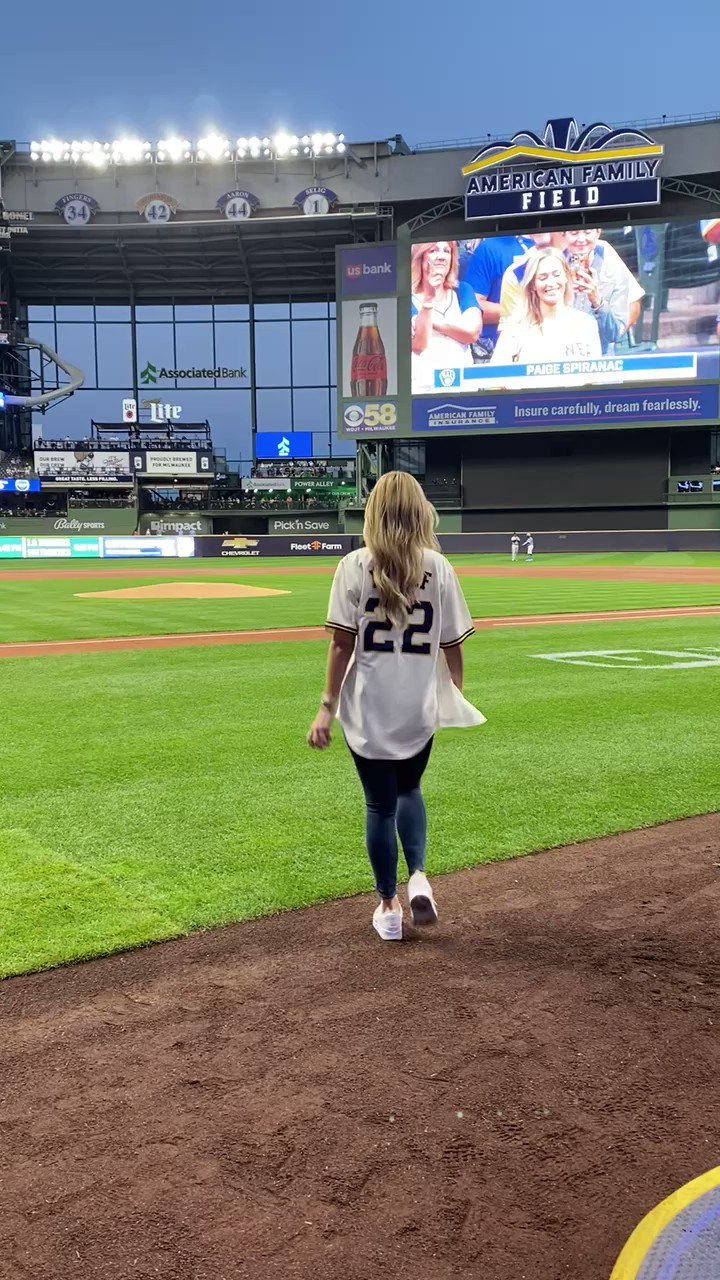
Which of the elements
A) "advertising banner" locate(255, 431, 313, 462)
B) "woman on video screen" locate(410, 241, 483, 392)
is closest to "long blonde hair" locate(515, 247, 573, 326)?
"woman on video screen" locate(410, 241, 483, 392)

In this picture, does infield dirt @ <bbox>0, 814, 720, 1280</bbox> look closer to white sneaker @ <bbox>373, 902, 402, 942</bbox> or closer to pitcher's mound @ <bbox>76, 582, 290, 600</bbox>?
white sneaker @ <bbox>373, 902, 402, 942</bbox>

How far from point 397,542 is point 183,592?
68.6 feet

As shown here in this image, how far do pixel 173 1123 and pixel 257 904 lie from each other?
1.52m

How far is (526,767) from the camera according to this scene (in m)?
6.47

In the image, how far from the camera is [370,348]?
51.0m

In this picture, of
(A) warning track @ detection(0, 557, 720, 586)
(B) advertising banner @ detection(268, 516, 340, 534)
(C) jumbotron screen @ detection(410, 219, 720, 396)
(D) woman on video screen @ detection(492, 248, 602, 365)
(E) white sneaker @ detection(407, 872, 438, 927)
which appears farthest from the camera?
(B) advertising banner @ detection(268, 516, 340, 534)

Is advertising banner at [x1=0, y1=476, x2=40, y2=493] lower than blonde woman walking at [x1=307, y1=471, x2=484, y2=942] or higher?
higher

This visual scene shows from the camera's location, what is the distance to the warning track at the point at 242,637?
1293cm

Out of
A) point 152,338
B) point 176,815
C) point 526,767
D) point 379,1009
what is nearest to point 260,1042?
point 379,1009

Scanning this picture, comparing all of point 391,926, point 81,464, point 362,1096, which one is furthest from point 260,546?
point 362,1096

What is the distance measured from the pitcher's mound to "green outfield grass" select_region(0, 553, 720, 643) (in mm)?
624

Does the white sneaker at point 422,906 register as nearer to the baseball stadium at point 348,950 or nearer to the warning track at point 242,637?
the baseball stadium at point 348,950

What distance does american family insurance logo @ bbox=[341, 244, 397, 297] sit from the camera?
167 feet

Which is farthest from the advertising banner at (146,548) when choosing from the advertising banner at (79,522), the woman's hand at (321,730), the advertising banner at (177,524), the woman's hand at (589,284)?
the woman's hand at (321,730)
